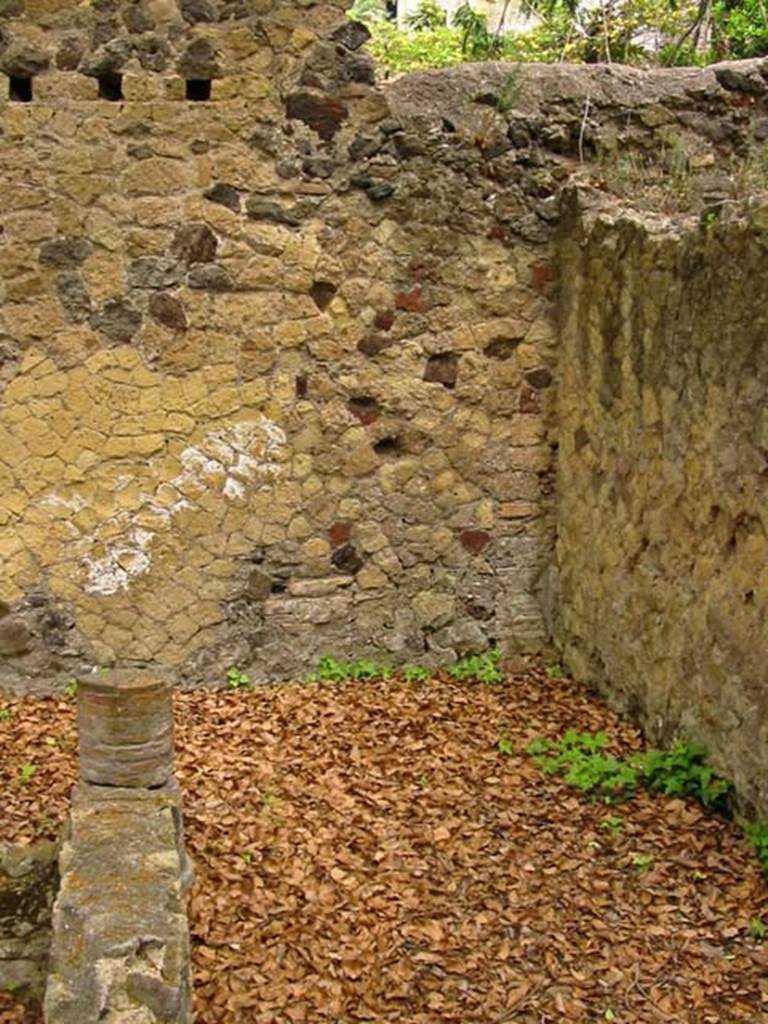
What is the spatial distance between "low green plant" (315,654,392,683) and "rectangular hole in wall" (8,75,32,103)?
3011 millimetres

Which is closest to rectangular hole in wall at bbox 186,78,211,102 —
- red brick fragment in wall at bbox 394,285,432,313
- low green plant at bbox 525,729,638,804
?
red brick fragment in wall at bbox 394,285,432,313


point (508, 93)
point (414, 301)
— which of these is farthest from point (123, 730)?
point (508, 93)

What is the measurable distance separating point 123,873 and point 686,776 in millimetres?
2387

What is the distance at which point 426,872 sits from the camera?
4949mm

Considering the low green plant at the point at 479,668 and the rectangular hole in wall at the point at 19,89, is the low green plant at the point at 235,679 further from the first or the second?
the rectangular hole in wall at the point at 19,89

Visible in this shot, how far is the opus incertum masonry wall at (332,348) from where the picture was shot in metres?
5.97

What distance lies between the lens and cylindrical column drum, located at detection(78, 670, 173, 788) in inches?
187

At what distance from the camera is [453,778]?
5.66 metres

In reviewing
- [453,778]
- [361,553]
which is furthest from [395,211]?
[453,778]

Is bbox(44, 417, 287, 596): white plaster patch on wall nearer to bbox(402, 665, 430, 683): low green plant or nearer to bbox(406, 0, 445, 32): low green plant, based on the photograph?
bbox(402, 665, 430, 683): low green plant

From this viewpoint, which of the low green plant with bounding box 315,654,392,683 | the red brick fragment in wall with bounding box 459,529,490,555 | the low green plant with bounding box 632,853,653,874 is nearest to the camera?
the low green plant with bounding box 632,853,653,874

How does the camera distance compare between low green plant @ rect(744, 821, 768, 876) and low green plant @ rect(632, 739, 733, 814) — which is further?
low green plant @ rect(632, 739, 733, 814)

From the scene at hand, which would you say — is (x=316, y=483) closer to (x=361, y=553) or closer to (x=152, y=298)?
(x=361, y=553)

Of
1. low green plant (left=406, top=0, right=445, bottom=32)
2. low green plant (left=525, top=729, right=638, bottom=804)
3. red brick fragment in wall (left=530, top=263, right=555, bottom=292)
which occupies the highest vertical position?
low green plant (left=406, top=0, right=445, bottom=32)
